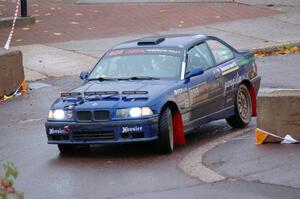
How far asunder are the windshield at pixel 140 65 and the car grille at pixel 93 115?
1.16 meters

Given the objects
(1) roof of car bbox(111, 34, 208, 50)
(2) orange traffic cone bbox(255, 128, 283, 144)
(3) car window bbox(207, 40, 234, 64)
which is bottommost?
(2) orange traffic cone bbox(255, 128, 283, 144)

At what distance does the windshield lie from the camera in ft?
36.3

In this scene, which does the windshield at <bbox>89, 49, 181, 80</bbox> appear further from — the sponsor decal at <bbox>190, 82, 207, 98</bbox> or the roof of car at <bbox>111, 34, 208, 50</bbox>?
the sponsor decal at <bbox>190, 82, 207, 98</bbox>

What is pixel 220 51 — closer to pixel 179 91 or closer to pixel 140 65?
pixel 140 65

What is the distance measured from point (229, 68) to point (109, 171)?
3.25 meters

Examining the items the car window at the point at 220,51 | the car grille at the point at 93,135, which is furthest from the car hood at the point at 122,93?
the car window at the point at 220,51

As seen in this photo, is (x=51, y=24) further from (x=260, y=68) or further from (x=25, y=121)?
(x=25, y=121)

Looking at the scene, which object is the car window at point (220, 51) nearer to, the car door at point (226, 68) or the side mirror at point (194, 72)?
the car door at point (226, 68)

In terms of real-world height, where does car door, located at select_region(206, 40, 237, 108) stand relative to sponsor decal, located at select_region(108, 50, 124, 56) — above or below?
below

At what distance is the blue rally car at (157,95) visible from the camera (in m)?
9.95

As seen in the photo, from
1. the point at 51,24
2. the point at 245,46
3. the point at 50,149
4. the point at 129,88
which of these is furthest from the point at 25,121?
the point at 51,24

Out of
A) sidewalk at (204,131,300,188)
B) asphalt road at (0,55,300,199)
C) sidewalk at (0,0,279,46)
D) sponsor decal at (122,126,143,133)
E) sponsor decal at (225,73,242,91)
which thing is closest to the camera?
asphalt road at (0,55,300,199)

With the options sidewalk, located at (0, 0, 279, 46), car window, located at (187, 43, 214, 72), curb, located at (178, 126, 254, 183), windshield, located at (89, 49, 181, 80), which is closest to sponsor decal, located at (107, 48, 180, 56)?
windshield, located at (89, 49, 181, 80)

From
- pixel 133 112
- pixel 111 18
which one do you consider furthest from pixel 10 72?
pixel 111 18
